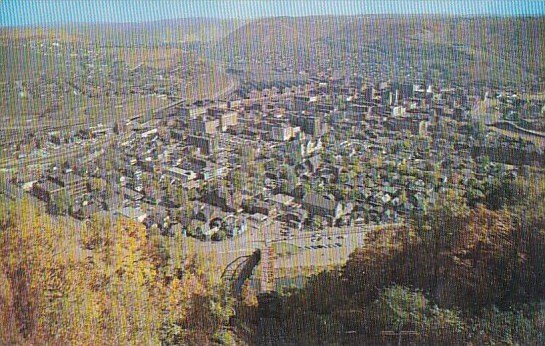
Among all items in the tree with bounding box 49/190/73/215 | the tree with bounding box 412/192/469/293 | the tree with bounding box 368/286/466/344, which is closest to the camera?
the tree with bounding box 368/286/466/344

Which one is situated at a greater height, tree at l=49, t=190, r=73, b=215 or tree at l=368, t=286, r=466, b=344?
tree at l=49, t=190, r=73, b=215

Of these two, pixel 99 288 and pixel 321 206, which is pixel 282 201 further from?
pixel 99 288

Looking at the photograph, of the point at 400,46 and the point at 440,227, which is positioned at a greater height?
the point at 400,46

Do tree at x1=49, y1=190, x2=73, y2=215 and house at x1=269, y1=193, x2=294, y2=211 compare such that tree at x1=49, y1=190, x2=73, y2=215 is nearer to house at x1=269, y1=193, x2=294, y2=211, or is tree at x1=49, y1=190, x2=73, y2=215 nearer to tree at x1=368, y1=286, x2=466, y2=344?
house at x1=269, y1=193, x2=294, y2=211

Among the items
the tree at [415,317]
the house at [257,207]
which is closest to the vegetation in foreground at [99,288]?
Answer: the house at [257,207]

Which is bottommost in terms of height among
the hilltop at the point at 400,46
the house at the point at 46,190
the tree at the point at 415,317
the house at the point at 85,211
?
the tree at the point at 415,317

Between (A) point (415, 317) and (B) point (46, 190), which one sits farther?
(B) point (46, 190)

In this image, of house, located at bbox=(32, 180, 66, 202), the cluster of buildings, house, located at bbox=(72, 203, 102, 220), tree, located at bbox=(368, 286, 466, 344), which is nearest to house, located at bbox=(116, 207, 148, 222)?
the cluster of buildings

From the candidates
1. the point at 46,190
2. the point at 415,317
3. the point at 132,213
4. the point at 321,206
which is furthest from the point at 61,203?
the point at 415,317

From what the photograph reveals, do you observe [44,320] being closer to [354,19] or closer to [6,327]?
[6,327]

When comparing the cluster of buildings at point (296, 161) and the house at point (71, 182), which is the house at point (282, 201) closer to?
the cluster of buildings at point (296, 161)

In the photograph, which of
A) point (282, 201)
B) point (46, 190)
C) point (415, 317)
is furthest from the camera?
point (46, 190)

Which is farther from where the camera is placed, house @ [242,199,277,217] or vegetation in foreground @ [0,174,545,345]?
house @ [242,199,277,217]
